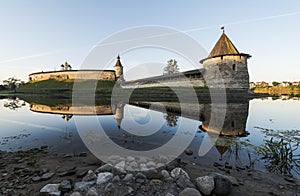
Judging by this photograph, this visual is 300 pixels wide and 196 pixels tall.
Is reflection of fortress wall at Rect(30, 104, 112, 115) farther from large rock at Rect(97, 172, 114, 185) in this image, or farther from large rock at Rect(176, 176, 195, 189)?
large rock at Rect(176, 176, 195, 189)

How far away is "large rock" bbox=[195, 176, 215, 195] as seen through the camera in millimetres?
3732

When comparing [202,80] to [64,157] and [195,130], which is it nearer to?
[195,130]

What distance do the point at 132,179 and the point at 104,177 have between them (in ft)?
2.36

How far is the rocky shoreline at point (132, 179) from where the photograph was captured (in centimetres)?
375

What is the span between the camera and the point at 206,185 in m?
3.79

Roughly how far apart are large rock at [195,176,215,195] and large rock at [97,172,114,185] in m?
2.22

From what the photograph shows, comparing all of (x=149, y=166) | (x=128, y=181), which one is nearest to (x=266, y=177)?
(x=149, y=166)

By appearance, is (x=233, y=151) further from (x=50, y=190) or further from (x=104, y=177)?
(x=50, y=190)

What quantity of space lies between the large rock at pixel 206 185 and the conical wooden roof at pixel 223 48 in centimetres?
3637

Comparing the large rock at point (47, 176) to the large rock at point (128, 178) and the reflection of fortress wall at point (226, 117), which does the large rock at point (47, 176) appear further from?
the reflection of fortress wall at point (226, 117)

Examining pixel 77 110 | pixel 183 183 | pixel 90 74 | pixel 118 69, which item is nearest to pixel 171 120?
pixel 183 183

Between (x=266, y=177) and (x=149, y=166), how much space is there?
3505 millimetres

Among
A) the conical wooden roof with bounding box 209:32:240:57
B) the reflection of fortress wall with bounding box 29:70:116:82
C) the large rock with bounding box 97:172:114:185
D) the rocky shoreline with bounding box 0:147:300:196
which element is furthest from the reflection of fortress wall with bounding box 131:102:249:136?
the reflection of fortress wall with bounding box 29:70:116:82

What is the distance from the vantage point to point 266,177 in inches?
186
